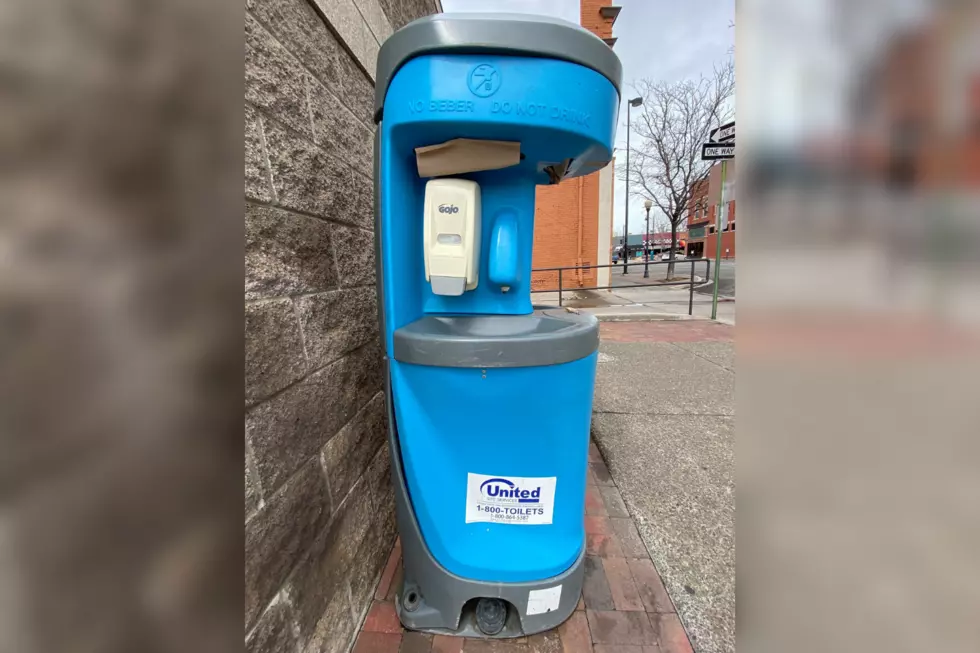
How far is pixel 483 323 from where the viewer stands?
123 centimetres

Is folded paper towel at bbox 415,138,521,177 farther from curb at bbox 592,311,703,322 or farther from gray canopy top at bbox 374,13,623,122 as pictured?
curb at bbox 592,311,703,322

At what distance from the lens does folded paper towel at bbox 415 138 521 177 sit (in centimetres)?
106

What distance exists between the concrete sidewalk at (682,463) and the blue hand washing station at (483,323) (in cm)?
48

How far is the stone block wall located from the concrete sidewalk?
1101mm

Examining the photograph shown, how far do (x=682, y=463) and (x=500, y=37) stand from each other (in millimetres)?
2170

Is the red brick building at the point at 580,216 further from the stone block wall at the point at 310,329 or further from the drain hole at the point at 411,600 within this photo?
the drain hole at the point at 411,600

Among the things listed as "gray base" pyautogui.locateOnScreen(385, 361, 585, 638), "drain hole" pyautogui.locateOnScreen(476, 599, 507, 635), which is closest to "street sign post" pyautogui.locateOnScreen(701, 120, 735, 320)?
"gray base" pyautogui.locateOnScreen(385, 361, 585, 638)

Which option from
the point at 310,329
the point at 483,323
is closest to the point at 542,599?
the point at 483,323
